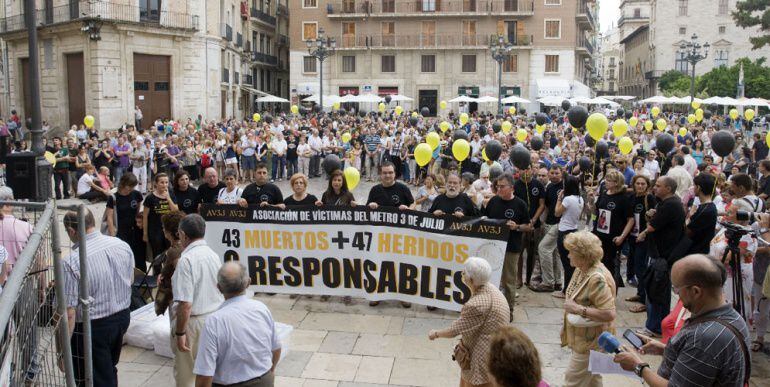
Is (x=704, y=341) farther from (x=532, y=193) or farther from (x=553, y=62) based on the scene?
(x=553, y=62)

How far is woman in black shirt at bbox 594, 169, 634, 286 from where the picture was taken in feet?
25.8

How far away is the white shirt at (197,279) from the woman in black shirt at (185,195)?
3625 mm

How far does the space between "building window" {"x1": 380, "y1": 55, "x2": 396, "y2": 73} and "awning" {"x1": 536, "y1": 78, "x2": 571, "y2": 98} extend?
1086 cm

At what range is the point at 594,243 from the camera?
15.3 ft

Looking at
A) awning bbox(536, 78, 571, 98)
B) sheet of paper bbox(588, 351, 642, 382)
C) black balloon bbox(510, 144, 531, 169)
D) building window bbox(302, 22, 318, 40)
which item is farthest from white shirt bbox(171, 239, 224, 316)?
building window bbox(302, 22, 318, 40)

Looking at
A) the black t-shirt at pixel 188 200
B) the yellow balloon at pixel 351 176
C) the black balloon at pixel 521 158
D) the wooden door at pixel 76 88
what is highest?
the wooden door at pixel 76 88

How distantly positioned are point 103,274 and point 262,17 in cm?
4990

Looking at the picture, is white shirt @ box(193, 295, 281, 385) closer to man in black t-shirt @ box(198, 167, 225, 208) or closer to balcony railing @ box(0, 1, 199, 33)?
man in black t-shirt @ box(198, 167, 225, 208)

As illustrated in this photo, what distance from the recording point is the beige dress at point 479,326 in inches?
173

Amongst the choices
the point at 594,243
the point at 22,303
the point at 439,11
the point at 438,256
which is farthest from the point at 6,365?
the point at 439,11

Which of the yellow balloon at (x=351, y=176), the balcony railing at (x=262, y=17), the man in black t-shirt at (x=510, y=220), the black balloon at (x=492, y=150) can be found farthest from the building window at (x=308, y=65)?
the man in black t-shirt at (x=510, y=220)

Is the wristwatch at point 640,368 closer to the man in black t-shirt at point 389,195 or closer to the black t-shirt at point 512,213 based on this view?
the black t-shirt at point 512,213

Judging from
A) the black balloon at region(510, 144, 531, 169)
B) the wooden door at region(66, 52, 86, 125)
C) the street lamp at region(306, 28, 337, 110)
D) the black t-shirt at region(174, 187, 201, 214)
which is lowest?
the black t-shirt at region(174, 187, 201, 214)

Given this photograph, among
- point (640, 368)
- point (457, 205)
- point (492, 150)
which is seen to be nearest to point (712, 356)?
point (640, 368)
